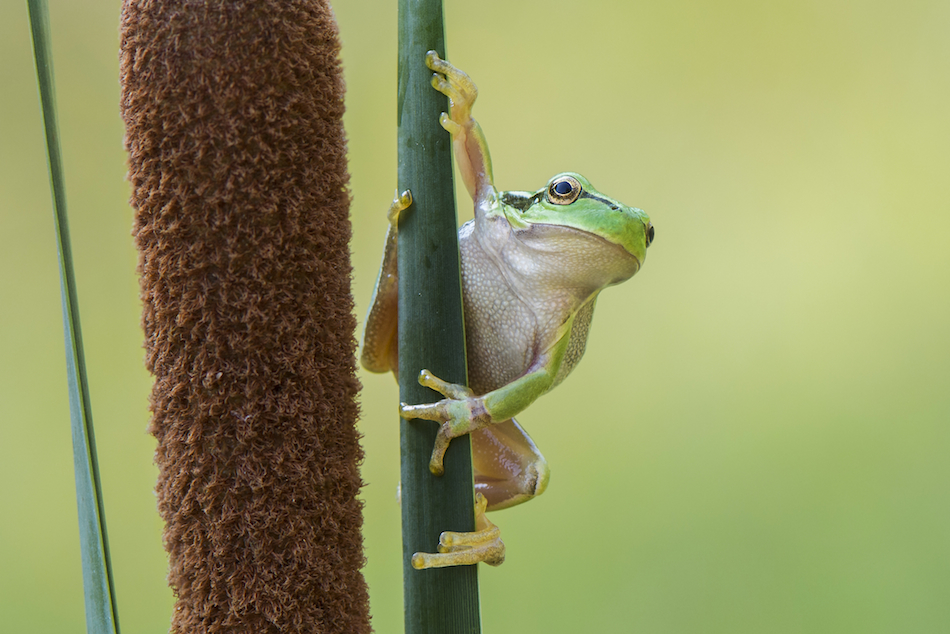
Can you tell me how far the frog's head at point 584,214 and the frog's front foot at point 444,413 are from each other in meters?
0.21

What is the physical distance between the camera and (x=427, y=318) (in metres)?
0.56

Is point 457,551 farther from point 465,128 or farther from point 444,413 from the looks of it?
point 465,128

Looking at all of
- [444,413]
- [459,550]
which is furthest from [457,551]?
[444,413]

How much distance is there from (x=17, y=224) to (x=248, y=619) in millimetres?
1044

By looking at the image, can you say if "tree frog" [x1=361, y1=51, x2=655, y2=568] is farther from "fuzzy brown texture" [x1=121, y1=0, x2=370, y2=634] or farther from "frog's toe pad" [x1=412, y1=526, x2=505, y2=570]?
"fuzzy brown texture" [x1=121, y1=0, x2=370, y2=634]

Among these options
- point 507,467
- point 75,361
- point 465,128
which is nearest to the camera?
point 75,361

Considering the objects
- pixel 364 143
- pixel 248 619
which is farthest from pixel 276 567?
pixel 364 143

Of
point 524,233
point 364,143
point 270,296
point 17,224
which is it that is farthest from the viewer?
point 364,143

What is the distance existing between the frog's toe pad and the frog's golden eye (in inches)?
12.9

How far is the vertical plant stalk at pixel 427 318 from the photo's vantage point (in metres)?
0.55

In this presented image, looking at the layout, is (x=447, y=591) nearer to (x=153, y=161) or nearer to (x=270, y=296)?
(x=270, y=296)

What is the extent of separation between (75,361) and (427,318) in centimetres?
24

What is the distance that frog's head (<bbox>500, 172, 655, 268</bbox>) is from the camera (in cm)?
69

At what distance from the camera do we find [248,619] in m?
0.49
